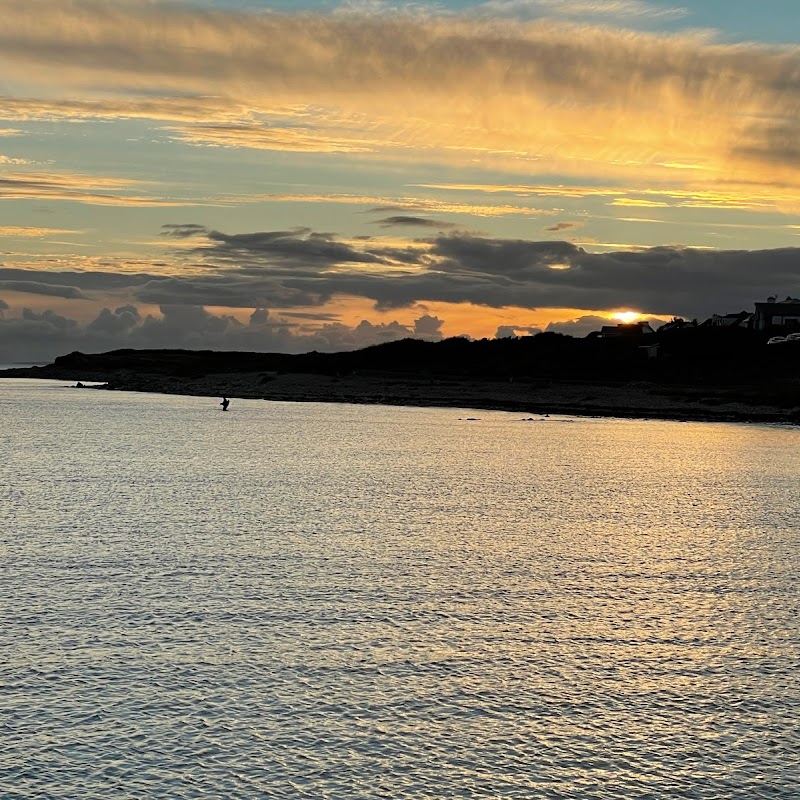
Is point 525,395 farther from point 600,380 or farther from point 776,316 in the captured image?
point 776,316

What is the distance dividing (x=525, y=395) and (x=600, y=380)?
20.5 meters

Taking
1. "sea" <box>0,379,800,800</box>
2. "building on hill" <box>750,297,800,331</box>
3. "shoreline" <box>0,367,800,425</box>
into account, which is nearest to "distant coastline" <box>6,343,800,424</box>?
"shoreline" <box>0,367,800,425</box>

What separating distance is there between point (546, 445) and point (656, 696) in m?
62.2

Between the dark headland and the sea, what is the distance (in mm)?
76838

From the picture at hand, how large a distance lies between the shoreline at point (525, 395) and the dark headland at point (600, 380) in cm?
16

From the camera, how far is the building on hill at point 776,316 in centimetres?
18350

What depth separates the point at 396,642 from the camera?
72.1ft

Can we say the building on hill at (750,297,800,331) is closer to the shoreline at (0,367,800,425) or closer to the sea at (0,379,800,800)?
the shoreline at (0,367,800,425)

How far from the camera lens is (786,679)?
19.9 m

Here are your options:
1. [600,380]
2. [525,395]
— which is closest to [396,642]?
[525,395]

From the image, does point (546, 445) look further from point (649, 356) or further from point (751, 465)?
point (649, 356)

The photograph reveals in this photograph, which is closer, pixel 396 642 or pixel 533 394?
pixel 396 642

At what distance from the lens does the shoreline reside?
11944cm

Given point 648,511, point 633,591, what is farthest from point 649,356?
point 633,591
